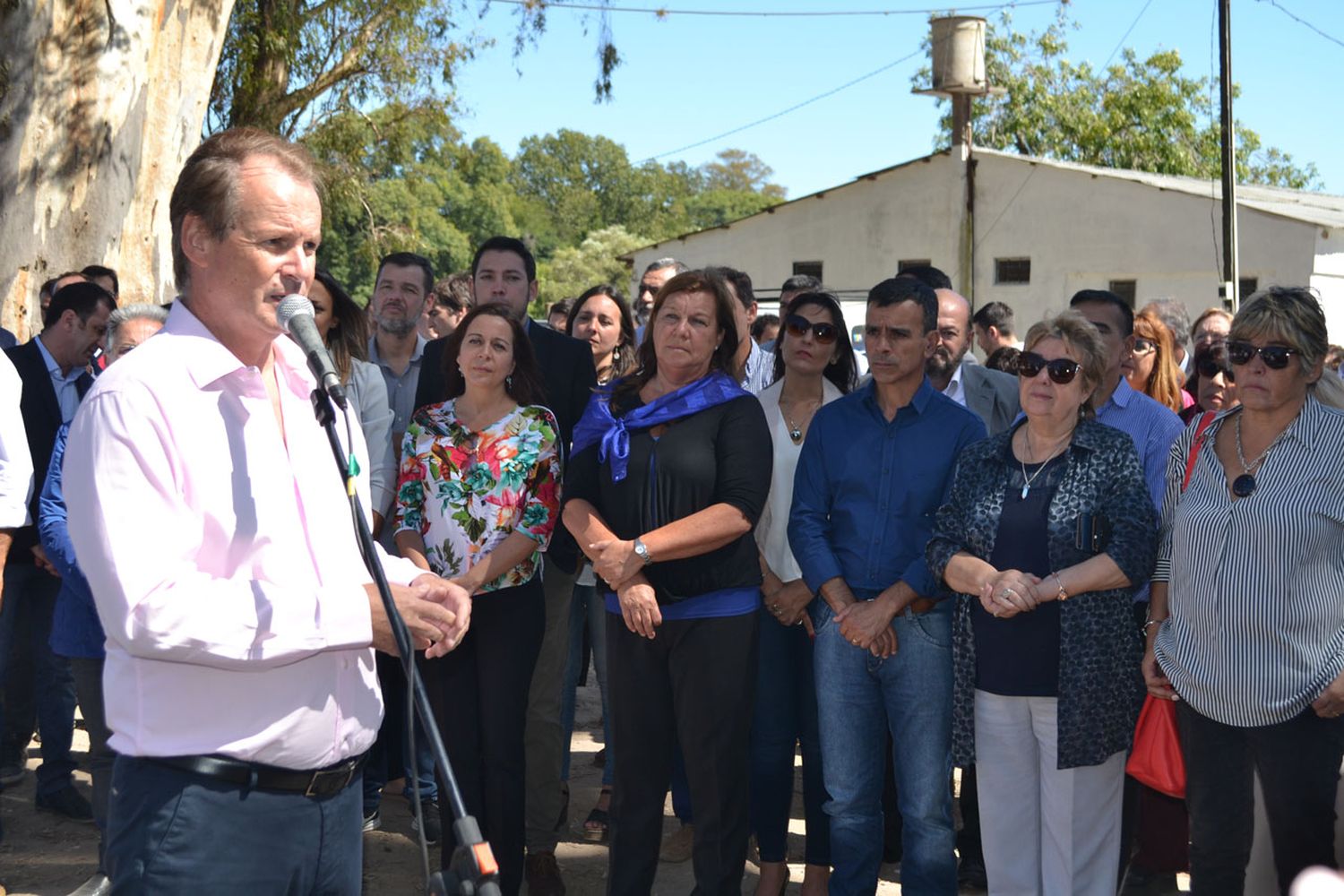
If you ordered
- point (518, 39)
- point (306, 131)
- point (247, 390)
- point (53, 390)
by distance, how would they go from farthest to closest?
point (306, 131)
point (518, 39)
point (53, 390)
point (247, 390)

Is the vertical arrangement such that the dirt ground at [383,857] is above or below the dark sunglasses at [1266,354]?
below

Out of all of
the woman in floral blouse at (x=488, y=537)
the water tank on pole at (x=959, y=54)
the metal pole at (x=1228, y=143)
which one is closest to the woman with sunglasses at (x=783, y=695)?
the woman in floral blouse at (x=488, y=537)

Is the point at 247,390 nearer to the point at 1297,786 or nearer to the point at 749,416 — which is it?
the point at 749,416

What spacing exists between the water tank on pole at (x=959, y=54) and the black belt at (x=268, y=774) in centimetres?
2616

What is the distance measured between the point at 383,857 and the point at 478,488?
78.6 inches

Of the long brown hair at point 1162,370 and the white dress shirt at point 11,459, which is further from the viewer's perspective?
the long brown hair at point 1162,370

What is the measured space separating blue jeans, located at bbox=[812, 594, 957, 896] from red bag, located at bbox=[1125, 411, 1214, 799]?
2.17ft

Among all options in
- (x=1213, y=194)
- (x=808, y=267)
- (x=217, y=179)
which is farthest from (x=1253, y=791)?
(x=808, y=267)

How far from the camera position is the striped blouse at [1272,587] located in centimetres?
397

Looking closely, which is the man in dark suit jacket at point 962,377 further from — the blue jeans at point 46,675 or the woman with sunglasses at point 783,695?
the blue jeans at point 46,675

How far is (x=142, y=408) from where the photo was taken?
2.24 m

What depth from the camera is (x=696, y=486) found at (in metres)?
4.66

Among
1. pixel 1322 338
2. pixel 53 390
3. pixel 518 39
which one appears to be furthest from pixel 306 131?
pixel 1322 338

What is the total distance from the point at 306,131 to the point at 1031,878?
2059 centimetres
